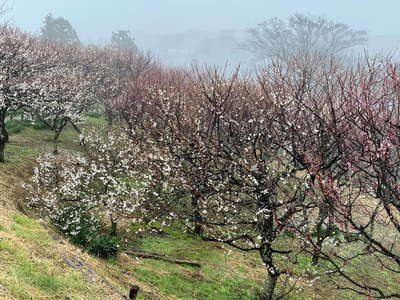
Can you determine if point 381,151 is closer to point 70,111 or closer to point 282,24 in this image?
point 70,111

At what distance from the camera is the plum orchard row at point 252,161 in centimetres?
880

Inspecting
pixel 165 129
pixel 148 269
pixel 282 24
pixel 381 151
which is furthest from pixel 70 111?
pixel 282 24

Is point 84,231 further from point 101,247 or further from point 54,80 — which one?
point 54,80

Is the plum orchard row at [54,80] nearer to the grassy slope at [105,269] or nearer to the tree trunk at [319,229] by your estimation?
the grassy slope at [105,269]

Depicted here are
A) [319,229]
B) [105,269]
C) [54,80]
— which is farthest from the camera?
[54,80]

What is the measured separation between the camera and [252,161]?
39.9 ft

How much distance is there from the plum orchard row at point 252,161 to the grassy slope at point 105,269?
3.08ft

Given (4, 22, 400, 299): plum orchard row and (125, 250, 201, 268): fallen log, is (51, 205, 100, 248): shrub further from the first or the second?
(125, 250, 201, 268): fallen log

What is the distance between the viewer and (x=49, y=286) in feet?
29.0

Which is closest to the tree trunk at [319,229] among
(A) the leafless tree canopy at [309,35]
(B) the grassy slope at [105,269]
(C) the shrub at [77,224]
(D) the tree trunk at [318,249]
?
(D) the tree trunk at [318,249]

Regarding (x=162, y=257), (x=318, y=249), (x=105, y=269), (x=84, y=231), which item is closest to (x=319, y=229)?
(x=162, y=257)

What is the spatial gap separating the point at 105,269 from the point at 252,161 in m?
5.87

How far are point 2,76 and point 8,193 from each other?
7034mm

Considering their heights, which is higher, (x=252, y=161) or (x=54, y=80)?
(x=54, y=80)
